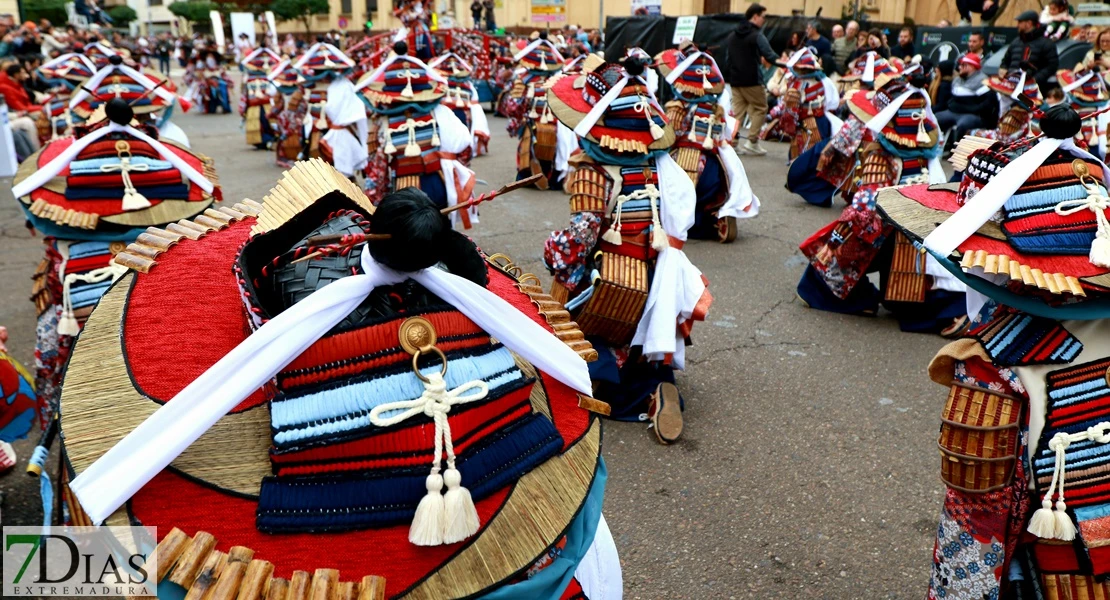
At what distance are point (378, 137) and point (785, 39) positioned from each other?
41.5 ft

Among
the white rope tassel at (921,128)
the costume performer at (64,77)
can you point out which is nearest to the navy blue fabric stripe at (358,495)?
the white rope tassel at (921,128)

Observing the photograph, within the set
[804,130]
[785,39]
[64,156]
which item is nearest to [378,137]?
[64,156]

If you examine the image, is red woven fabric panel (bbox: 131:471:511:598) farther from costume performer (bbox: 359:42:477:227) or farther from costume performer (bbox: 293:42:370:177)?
costume performer (bbox: 293:42:370:177)

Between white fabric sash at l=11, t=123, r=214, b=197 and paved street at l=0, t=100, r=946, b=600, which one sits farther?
white fabric sash at l=11, t=123, r=214, b=197

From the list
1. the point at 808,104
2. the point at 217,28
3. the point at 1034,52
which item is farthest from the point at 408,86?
the point at 217,28

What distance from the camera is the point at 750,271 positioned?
714cm

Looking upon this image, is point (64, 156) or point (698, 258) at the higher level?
point (64, 156)

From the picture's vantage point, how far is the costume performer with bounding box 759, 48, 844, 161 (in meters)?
10.3

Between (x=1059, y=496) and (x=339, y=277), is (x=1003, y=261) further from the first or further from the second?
(x=339, y=277)

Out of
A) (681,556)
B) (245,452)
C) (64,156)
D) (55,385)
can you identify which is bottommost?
(681,556)

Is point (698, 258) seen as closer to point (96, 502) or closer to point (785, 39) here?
point (96, 502)

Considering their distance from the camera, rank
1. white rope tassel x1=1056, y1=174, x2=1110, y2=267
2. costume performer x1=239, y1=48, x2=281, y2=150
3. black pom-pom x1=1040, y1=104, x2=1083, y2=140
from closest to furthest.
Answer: white rope tassel x1=1056, y1=174, x2=1110, y2=267 < black pom-pom x1=1040, y1=104, x2=1083, y2=140 < costume performer x1=239, y1=48, x2=281, y2=150
